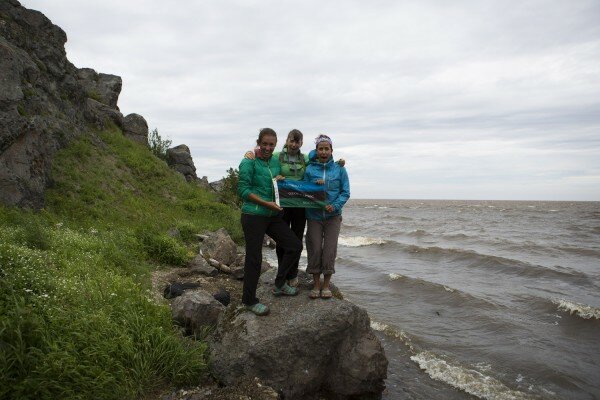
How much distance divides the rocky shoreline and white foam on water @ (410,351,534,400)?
5.67 feet

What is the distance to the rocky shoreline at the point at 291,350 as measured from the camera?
17.8 feet

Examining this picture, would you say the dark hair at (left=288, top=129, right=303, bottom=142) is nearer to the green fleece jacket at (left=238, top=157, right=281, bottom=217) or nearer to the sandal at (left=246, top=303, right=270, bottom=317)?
the green fleece jacket at (left=238, top=157, right=281, bottom=217)

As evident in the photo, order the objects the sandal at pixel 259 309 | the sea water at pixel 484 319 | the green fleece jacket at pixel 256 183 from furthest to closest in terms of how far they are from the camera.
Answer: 1. the sea water at pixel 484 319
2. the sandal at pixel 259 309
3. the green fleece jacket at pixel 256 183

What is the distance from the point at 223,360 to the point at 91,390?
1720 mm

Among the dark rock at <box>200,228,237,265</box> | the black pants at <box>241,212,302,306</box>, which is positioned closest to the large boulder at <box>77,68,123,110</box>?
the dark rock at <box>200,228,237,265</box>

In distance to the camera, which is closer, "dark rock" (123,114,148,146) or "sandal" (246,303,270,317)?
"sandal" (246,303,270,317)

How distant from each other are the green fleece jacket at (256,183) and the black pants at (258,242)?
12 centimetres

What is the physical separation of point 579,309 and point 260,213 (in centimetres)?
1069

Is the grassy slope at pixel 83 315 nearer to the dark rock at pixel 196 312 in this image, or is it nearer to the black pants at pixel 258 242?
→ the dark rock at pixel 196 312

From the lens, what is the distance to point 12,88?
1321 centimetres

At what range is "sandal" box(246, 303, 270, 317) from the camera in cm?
596

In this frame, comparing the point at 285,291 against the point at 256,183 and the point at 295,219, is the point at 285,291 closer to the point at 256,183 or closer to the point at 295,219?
the point at 295,219

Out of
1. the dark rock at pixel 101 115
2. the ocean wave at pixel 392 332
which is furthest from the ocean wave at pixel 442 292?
the dark rock at pixel 101 115

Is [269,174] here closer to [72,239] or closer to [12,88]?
[72,239]
